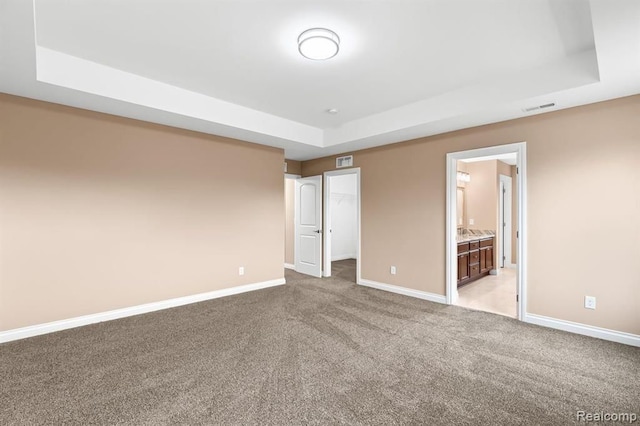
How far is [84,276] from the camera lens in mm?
3459

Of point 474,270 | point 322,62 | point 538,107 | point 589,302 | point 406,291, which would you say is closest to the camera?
point 322,62

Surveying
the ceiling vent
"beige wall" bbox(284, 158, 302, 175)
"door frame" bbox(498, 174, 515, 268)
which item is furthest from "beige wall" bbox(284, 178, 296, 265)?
"door frame" bbox(498, 174, 515, 268)

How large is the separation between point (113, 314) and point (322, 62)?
3838 millimetres

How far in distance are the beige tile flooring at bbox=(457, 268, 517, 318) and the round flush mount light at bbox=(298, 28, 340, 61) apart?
12.4 ft

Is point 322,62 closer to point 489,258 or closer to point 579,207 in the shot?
point 579,207

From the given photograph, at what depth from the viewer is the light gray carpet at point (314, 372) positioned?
197 cm

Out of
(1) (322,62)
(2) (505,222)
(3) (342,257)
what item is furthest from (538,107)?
(3) (342,257)

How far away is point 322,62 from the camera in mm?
2906

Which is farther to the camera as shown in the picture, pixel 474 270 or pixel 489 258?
pixel 489 258

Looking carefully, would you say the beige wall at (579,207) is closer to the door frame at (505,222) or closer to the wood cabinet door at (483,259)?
the wood cabinet door at (483,259)

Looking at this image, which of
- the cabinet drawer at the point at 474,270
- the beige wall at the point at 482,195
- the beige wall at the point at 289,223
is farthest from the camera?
the beige wall at the point at 289,223

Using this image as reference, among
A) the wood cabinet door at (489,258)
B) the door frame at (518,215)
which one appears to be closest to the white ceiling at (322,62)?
the door frame at (518,215)

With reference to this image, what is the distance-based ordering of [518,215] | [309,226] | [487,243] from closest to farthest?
[518,215] < [487,243] < [309,226]

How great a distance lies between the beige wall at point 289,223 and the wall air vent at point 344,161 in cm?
148
